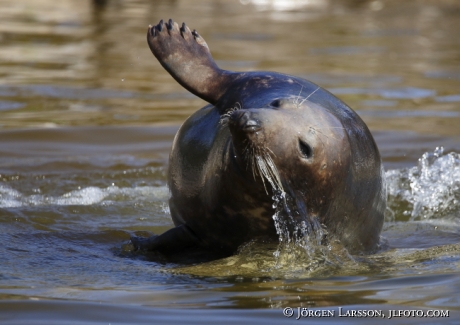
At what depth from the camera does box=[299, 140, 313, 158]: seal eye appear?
4.30m

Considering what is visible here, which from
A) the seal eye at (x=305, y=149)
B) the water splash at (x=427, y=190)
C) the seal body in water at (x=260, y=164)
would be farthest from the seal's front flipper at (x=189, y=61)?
the water splash at (x=427, y=190)

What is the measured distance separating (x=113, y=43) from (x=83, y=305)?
41.6ft

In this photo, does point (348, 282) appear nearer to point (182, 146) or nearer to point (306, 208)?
point (306, 208)

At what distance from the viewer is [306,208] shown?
4.46m

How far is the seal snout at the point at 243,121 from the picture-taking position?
394 cm

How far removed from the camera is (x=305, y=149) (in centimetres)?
432

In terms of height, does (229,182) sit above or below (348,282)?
above

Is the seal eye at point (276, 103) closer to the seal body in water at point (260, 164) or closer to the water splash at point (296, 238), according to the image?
the seal body in water at point (260, 164)

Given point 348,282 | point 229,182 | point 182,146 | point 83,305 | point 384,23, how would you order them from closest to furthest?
point 83,305
point 348,282
point 229,182
point 182,146
point 384,23

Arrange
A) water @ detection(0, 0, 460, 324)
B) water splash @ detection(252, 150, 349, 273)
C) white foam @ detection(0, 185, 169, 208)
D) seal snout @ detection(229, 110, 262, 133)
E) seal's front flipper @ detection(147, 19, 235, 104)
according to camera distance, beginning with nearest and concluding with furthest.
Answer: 1. water @ detection(0, 0, 460, 324)
2. seal snout @ detection(229, 110, 262, 133)
3. water splash @ detection(252, 150, 349, 273)
4. seal's front flipper @ detection(147, 19, 235, 104)
5. white foam @ detection(0, 185, 169, 208)

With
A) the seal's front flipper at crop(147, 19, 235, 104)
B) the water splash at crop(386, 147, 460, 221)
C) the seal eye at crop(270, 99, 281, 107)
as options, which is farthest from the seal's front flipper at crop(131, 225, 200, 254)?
the water splash at crop(386, 147, 460, 221)

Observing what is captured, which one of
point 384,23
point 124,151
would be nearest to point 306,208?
point 124,151

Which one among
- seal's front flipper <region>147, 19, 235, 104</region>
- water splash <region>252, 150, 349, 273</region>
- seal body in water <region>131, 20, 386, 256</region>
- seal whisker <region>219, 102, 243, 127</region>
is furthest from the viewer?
seal's front flipper <region>147, 19, 235, 104</region>

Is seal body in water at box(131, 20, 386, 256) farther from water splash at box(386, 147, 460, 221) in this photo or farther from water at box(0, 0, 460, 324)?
water splash at box(386, 147, 460, 221)
